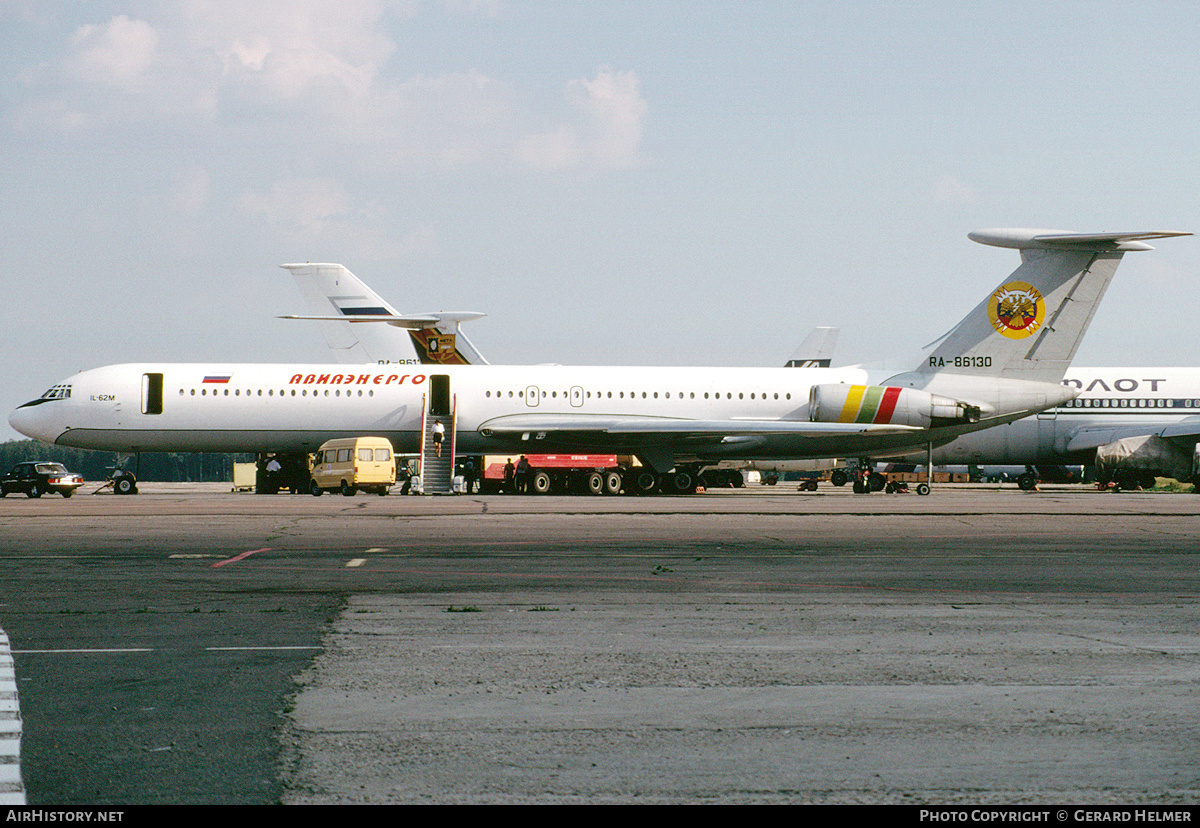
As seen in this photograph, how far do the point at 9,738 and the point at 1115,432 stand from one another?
50.1 meters

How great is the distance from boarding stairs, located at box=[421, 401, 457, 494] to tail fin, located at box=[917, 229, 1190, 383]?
17837 millimetres

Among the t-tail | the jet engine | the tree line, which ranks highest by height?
the t-tail

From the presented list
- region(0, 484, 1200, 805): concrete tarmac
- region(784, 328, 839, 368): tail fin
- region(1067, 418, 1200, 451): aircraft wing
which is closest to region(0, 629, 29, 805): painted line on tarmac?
region(0, 484, 1200, 805): concrete tarmac

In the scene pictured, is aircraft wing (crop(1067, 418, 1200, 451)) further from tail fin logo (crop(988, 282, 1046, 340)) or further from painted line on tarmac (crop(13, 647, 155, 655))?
painted line on tarmac (crop(13, 647, 155, 655))

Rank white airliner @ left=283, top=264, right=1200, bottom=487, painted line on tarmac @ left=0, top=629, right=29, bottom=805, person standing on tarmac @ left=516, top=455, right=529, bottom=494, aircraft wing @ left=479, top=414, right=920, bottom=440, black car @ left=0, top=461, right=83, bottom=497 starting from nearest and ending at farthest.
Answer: painted line on tarmac @ left=0, top=629, right=29, bottom=805 < aircraft wing @ left=479, top=414, right=920, bottom=440 < black car @ left=0, top=461, right=83, bottom=497 < person standing on tarmac @ left=516, top=455, right=529, bottom=494 < white airliner @ left=283, top=264, right=1200, bottom=487

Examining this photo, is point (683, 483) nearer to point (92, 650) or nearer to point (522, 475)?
point (522, 475)

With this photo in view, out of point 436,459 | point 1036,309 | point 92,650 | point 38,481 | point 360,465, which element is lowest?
point 38,481

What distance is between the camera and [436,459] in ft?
129

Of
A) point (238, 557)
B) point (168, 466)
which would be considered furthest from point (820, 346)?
point (168, 466)

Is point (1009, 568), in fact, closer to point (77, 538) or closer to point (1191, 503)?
point (77, 538)

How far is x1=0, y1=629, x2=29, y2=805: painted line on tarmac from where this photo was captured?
4402 mm

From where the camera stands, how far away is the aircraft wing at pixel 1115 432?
1879 inches

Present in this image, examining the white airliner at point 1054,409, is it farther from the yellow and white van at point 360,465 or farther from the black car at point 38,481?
the black car at point 38,481

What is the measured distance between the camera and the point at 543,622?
362 inches
